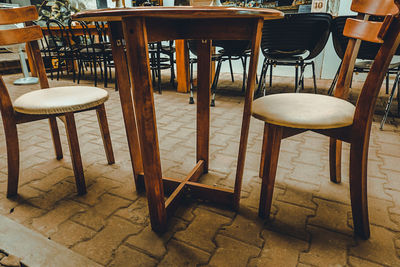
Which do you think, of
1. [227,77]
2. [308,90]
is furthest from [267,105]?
[227,77]

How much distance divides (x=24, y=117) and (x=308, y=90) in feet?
12.0

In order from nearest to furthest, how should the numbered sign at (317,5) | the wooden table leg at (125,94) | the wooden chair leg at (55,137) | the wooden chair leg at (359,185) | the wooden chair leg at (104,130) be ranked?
the wooden chair leg at (359,185) < the wooden table leg at (125,94) < the wooden chair leg at (104,130) < the wooden chair leg at (55,137) < the numbered sign at (317,5)

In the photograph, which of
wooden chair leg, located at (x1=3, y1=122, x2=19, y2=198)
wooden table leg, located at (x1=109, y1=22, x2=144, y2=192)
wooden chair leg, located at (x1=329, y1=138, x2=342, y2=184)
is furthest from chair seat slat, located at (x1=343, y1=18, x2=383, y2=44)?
wooden chair leg, located at (x1=3, y1=122, x2=19, y2=198)

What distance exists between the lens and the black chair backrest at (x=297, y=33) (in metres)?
2.69

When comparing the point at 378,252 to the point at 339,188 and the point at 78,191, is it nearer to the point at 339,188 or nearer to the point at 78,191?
the point at 339,188

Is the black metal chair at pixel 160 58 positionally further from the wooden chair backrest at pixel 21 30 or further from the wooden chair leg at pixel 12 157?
the wooden chair leg at pixel 12 157

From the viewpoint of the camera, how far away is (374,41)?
1068mm

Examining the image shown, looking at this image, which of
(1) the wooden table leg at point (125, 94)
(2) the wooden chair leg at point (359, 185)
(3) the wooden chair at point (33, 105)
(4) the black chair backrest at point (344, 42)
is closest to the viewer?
(2) the wooden chair leg at point (359, 185)

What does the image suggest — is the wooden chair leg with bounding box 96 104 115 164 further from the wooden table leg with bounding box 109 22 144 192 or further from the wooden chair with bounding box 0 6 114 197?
the wooden table leg with bounding box 109 22 144 192

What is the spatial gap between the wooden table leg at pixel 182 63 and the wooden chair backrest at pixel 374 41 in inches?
100

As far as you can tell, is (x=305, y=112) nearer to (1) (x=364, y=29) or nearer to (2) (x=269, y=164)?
(2) (x=269, y=164)

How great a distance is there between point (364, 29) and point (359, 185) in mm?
680

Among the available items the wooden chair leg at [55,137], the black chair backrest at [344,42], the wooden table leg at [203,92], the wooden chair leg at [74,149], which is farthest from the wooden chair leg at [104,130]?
the black chair backrest at [344,42]

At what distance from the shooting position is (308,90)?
3.96 metres
